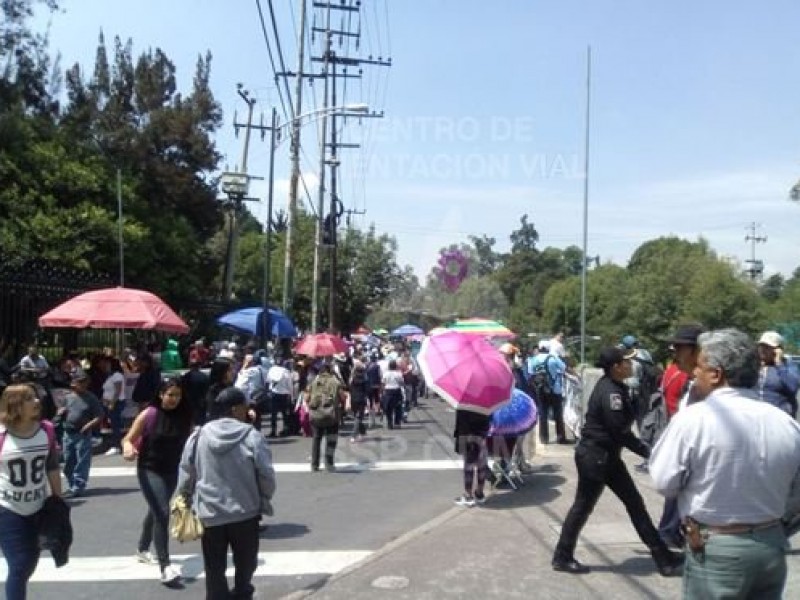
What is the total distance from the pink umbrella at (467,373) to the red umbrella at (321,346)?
7.93 meters

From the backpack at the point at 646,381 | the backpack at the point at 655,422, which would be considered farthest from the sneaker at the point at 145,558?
the backpack at the point at 646,381

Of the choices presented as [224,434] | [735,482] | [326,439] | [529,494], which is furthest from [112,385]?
[735,482]

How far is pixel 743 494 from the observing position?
3.20 metres

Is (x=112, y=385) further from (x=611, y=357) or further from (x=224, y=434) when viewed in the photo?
(x=611, y=357)

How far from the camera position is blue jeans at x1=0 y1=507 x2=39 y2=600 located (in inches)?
193

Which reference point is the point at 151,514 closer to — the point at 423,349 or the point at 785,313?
the point at 423,349

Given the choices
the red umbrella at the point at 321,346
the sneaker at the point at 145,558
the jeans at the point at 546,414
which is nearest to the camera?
the sneaker at the point at 145,558

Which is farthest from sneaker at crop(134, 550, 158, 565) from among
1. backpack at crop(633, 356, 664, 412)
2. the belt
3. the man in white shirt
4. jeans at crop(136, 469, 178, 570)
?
backpack at crop(633, 356, 664, 412)

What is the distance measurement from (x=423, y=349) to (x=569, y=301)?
81759 millimetres

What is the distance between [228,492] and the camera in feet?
16.5

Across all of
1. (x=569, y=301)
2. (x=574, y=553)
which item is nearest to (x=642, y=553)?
(x=574, y=553)

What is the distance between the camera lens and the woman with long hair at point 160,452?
643cm

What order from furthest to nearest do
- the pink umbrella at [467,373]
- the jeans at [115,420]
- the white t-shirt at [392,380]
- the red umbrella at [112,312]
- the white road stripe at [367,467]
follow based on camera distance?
1. the white t-shirt at [392,380]
2. the red umbrella at [112,312]
3. the jeans at [115,420]
4. the white road stripe at [367,467]
5. the pink umbrella at [467,373]

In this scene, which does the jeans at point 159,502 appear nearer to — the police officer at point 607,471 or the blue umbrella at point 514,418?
the police officer at point 607,471
